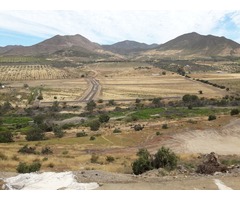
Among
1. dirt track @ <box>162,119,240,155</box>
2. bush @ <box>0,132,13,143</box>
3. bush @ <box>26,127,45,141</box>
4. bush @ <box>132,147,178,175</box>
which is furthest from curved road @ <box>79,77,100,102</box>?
bush @ <box>132,147,178,175</box>

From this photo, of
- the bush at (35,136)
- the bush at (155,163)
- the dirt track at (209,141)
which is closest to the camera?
the bush at (155,163)

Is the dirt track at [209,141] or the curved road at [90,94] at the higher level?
the dirt track at [209,141]

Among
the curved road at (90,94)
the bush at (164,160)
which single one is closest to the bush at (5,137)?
the bush at (164,160)

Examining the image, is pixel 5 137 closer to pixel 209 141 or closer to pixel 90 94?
pixel 209 141

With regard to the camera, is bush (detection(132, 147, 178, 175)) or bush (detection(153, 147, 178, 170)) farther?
bush (detection(153, 147, 178, 170))

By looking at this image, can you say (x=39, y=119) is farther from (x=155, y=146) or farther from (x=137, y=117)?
(x=155, y=146)

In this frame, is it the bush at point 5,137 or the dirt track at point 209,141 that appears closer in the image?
the dirt track at point 209,141

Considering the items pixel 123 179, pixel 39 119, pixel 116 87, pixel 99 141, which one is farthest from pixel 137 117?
pixel 116 87

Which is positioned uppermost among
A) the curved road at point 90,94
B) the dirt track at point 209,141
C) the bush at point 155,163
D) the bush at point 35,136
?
the bush at point 155,163

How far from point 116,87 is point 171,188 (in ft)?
349

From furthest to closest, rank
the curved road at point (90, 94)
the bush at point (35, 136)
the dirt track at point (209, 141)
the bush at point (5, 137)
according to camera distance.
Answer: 1. the curved road at point (90, 94)
2. the bush at point (35, 136)
3. the bush at point (5, 137)
4. the dirt track at point (209, 141)

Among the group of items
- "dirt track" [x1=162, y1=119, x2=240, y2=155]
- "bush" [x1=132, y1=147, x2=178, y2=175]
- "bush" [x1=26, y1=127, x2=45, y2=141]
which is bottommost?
"bush" [x1=26, y1=127, x2=45, y2=141]

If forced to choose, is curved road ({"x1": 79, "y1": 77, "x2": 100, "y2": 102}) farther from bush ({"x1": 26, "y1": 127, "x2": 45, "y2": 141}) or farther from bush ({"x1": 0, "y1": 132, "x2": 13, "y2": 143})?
bush ({"x1": 0, "y1": 132, "x2": 13, "y2": 143})

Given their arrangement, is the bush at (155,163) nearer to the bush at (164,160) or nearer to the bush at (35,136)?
the bush at (164,160)
